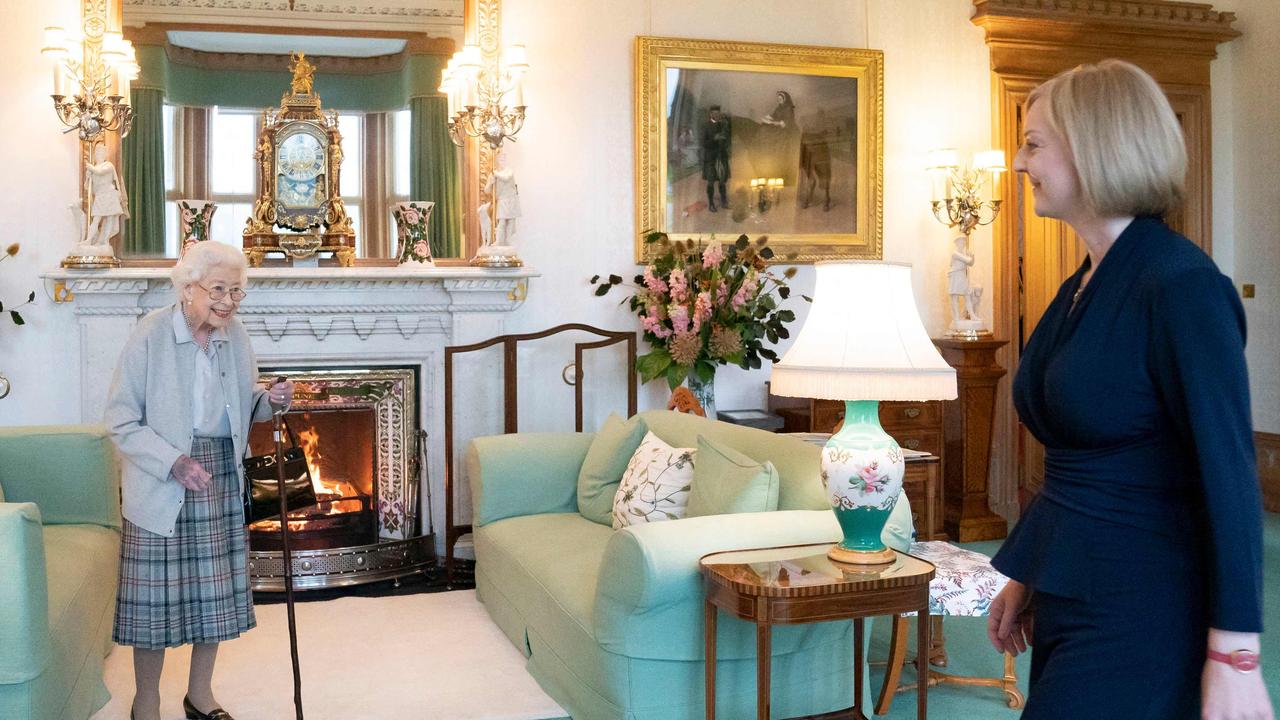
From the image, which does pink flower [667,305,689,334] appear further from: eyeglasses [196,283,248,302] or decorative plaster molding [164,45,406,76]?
eyeglasses [196,283,248,302]

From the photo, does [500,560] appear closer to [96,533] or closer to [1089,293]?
[96,533]

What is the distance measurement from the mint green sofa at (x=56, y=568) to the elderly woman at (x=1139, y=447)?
8.06ft

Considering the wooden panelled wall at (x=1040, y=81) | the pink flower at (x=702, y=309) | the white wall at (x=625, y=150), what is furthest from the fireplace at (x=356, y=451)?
the wooden panelled wall at (x=1040, y=81)

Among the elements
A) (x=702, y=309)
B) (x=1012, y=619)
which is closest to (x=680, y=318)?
(x=702, y=309)

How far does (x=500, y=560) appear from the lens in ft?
14.9

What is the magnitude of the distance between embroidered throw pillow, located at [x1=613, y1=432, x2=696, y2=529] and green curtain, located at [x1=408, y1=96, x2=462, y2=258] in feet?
6.63

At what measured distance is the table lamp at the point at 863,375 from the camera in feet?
9.72

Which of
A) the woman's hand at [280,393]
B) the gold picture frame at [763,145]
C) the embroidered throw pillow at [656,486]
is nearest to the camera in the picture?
the woman's hand at [280,393]

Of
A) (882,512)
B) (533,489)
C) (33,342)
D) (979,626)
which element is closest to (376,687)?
(533,489)

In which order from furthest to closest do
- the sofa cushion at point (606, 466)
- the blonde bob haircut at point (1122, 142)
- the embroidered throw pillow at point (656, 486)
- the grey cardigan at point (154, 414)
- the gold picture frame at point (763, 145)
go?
1. the gold picture frame at point (763, 145)
2. the sofa cushion at point (606, 466)
3. the embroidered throw pillow at point (656, 486)
4. the grey cardigan at point (154, 414)
5. the blonde bob haircut at point (1122, 142)

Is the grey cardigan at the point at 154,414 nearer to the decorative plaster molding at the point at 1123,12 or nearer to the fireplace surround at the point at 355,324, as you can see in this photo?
the fireplace surround at the point at 355,324

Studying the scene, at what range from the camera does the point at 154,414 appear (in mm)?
3348

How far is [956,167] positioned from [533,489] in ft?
9.81

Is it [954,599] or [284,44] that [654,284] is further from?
[954,599]
